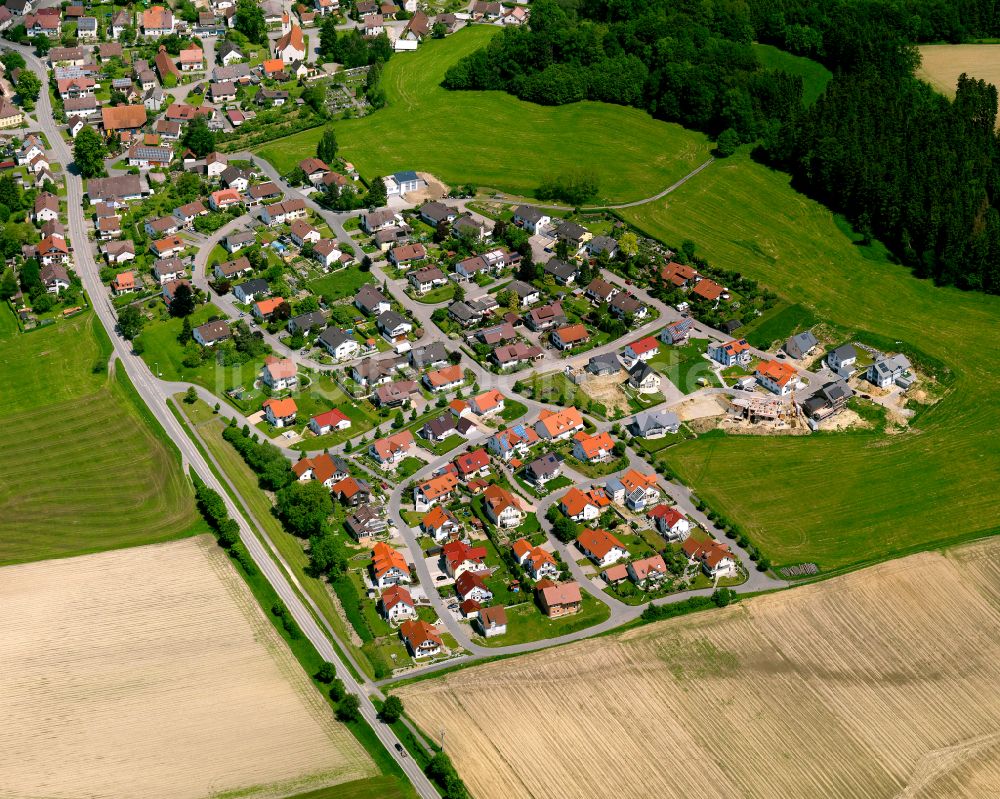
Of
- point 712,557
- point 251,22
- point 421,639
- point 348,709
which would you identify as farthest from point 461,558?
point 251,22

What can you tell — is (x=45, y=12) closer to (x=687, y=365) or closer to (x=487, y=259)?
(x=487, y=259)

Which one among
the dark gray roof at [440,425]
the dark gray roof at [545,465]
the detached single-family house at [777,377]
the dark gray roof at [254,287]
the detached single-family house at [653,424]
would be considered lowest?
the detached single-family house at [777,377]

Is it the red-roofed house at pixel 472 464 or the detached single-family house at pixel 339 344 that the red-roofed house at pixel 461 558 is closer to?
the red-roofed house at pixel 472 464

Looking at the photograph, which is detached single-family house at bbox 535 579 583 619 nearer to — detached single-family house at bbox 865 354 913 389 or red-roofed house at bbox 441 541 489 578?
red-roofed house at bbox 441 541 489 578

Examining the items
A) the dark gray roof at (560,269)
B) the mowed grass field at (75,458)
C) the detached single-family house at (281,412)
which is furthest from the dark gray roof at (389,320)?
the mowed grass field at (75,458)

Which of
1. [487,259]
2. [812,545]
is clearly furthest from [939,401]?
[487,259]

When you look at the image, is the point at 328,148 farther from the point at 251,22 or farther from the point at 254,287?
the point at 251,22
